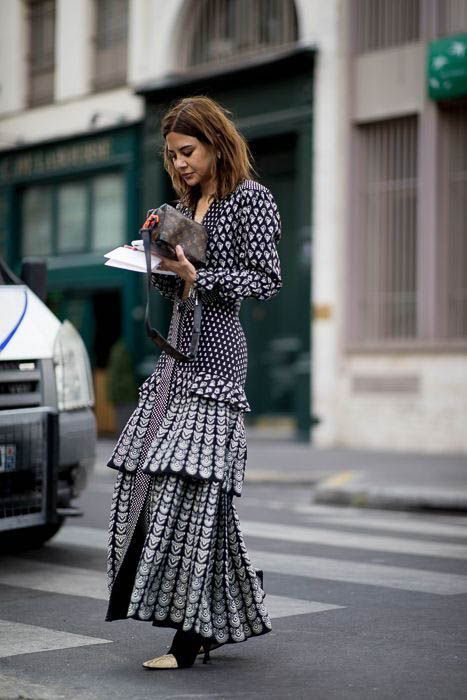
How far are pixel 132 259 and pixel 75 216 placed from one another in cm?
1845

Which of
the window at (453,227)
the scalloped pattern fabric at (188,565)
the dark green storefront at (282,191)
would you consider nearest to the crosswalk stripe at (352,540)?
the scalloped pattern fabric at (188,565)

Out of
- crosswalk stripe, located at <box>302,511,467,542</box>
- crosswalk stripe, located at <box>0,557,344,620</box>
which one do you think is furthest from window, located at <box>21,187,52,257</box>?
crosswalk stripe, located at <box>0,557,344,620</box>

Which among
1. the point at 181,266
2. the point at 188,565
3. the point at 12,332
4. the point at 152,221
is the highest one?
the point at 152,221

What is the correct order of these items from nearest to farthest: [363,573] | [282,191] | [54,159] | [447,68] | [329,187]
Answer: [363,573] → [447,68] → [329,187] → [282,191] → [54,159]

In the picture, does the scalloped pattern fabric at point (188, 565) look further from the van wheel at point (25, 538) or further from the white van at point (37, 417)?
the van wheel at point (25, 538)

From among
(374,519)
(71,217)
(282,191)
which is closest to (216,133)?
(374,519)

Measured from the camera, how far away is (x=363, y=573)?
21.4ft

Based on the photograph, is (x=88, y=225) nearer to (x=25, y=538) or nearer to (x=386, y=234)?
(x=386, y=234)

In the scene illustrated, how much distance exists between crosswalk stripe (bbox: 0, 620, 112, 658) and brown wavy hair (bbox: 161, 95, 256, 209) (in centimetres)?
170

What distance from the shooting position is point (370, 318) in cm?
1714

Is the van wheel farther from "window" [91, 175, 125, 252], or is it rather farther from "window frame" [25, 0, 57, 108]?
"window frame" [25, 0, 57, 108]

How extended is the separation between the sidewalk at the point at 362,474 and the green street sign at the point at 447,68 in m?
4.47

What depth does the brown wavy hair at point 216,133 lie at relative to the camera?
4.27 metres

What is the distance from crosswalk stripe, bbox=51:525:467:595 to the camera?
6.10 metres
